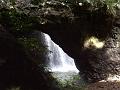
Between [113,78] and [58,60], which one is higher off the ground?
[113,78]

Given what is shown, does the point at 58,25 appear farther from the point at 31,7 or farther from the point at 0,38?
the point at 0,38

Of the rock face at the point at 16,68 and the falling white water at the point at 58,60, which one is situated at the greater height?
the rock face at the point at 16,68

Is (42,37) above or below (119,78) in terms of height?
above

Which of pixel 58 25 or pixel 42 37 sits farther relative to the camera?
pixel 42 37

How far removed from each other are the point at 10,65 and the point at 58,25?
213cm

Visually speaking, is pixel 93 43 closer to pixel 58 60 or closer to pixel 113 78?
pixel 113 78

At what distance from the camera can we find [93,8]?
8.17 metres

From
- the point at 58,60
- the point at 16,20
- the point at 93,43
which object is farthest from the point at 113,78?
the point at 58,60

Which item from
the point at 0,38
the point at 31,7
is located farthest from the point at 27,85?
the point at 31,7

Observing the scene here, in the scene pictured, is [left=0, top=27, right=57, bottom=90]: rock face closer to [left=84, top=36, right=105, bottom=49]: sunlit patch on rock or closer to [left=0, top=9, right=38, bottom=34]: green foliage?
[left=0, top=9, right=38, bottom=34]: green foliage

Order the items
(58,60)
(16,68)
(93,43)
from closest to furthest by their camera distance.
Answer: (16,68) → (93,43) → (58,60)

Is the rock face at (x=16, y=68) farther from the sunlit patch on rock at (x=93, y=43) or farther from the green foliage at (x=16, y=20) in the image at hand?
the sunlit patch on rock at (x=93, y=43)

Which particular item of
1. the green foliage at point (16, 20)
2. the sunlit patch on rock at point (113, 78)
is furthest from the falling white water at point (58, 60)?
the green foliage at point (16, 20)

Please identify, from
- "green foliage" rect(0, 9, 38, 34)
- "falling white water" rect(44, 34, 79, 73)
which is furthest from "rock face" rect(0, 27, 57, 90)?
"falling white water" rect(44, 34, 79, 73)
